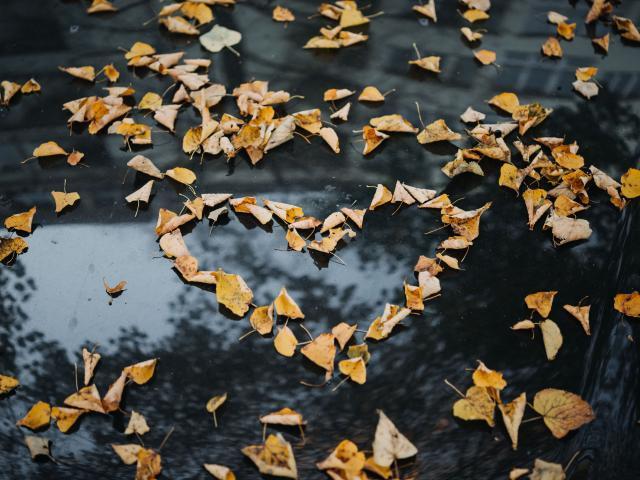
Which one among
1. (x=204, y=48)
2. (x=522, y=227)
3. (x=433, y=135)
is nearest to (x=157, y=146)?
(x=204, y=48)

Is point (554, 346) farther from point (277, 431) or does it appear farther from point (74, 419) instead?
point (74, 419)

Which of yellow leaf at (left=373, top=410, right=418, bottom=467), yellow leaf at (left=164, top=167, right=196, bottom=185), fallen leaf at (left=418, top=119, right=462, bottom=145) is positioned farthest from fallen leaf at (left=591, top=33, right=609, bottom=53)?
yellow leaf at (left=373, top=410, right=418, bottom=467)

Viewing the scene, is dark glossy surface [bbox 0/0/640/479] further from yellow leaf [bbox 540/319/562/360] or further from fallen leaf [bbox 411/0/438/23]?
fallen leaf [bbox 411/0/438/23]

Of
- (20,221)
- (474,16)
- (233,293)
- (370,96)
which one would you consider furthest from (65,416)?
(474,16)

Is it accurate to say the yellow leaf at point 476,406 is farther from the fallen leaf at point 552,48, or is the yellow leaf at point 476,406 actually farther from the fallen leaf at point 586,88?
the fallen leaf at point 552,48

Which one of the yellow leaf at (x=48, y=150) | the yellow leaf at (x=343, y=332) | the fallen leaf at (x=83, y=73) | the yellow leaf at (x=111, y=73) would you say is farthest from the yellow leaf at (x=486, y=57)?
the yellow leaf at (x=48, y=150)

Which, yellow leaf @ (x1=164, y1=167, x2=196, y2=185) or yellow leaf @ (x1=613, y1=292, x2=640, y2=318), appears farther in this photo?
yellow leaf @ (x1=164, y1=167, x2=196, y2=185)
